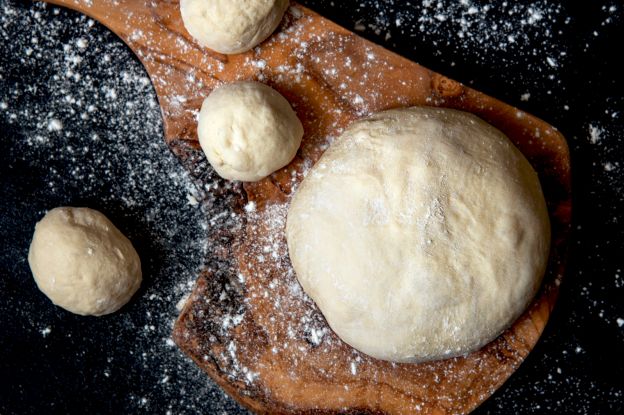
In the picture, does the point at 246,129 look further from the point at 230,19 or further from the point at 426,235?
the point at 426,235

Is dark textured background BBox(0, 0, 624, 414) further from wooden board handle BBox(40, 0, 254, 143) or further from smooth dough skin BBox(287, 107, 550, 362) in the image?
smooth dough skin BBox(287, 107, 550, 362)

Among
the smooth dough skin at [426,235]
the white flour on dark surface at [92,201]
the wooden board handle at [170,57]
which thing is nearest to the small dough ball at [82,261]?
the white flour on dark surface at [92,201]

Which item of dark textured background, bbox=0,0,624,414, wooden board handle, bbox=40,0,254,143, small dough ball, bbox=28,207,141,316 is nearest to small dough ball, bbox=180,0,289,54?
wooden board handle, bbox=40,0,254,143

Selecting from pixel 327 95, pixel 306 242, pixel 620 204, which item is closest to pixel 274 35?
pixel 327 95

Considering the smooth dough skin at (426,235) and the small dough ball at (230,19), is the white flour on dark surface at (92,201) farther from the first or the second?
the smooth dough skin at (426,235)

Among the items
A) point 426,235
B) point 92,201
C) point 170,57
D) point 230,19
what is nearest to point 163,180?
point 92,201

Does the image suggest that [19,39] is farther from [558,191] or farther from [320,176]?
[558,191]

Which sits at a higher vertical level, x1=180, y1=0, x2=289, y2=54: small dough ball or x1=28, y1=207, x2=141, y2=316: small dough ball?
x1=180, y1=0, x2=289, y2=54: small dough ball
